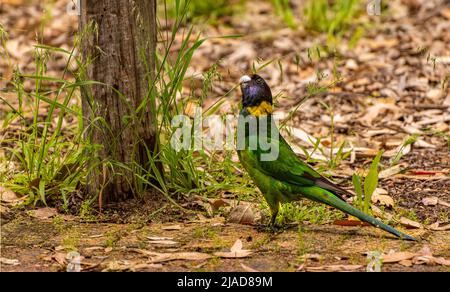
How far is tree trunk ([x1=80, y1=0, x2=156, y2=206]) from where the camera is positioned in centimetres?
445

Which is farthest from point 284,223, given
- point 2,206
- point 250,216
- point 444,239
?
point 2,206

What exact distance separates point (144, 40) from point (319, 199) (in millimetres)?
1326

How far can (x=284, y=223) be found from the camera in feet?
15.0

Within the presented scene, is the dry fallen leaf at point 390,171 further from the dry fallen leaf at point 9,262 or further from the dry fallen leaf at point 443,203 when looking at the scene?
the dry fallen leaf at point 9,262

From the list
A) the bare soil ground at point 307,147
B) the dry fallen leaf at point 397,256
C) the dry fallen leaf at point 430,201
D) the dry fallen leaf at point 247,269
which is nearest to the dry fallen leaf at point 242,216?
the bare soil ground at point 307,147

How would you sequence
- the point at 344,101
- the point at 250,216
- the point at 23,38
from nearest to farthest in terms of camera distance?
the point at 250,216
the point at 344,101
the point at 23,38

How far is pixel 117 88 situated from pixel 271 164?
3.17ft

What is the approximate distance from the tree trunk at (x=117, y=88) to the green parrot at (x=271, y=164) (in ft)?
1.95

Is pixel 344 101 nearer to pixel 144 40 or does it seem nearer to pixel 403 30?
pixel 403 30

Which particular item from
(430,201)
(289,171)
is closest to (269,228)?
(289,171)

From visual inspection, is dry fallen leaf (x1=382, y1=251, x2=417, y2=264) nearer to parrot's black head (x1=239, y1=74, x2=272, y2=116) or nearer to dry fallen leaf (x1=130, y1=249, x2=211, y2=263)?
dry fallen leaf (x1=130, y1=249, x2=211, y2=263)

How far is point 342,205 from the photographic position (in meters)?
4.20
